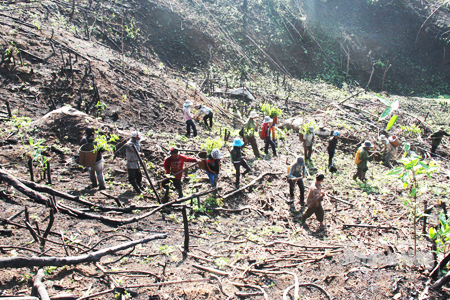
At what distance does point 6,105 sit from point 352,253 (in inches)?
409

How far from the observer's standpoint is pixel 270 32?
25.4 metres

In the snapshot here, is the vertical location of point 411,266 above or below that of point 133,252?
above

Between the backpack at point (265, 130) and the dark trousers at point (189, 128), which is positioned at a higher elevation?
the backpack at point (265, 130)

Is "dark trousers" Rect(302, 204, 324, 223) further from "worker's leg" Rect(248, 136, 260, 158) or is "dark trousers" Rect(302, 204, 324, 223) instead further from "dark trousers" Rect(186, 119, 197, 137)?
"dark trousers" Rect(186, 119, 197, 137)

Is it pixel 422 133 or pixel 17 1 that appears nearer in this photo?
pixel 17 1

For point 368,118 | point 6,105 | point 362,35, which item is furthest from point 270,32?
point 6,105

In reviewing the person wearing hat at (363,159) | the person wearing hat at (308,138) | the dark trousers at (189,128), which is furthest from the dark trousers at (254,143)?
the person wearing hat at (363,159)

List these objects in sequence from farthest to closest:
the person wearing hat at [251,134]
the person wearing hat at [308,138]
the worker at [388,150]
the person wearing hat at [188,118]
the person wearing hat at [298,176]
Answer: the worker at [388,150], the person wearing hat at [188,118], the person wearing hat at [308,138], the person wearing hat at [251,134], the person wearing hat at [298,176]

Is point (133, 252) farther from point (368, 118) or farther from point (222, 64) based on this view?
point (222, 64)

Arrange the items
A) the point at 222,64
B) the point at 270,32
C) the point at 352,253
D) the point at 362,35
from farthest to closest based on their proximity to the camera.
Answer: the point at 362,35
the point at 270,32
the point at 222,64
the point at 352,253

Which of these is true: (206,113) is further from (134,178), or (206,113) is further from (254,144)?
(134,178)

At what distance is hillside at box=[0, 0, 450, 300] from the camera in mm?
4492

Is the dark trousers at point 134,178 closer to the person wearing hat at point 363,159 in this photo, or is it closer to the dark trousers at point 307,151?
the dark trousers at point 307,151

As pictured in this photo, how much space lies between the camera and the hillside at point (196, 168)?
14.7 feet
